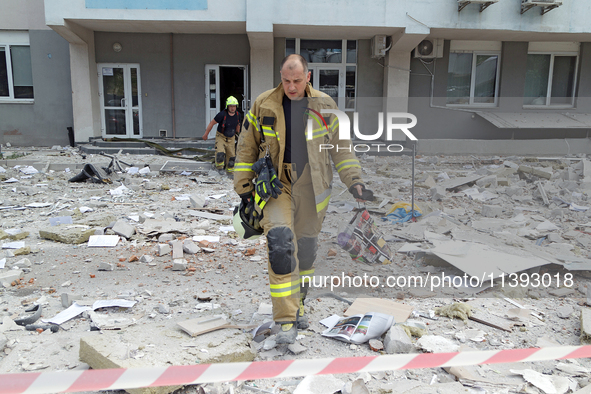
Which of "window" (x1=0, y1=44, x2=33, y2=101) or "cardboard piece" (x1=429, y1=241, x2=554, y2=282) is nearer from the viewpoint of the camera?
"cardboard piece" (x1=429, y1=241, x2=554, y2=282)

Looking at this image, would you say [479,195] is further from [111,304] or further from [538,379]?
[111,304]

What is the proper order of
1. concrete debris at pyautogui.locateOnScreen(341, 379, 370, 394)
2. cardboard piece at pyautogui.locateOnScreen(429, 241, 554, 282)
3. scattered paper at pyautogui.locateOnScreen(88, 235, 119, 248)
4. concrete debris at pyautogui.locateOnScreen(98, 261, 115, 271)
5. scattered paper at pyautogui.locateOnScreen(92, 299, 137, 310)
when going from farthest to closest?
1. scattered paper at pyautogui.locateOnScreen(88, 235, 119, 248)
2. concrete debris at pyautogui.locateOnScreen(98, 261, 115, 271)
3. cardboard piece at pyautogui.locateOnScreen(429, 241, 554, 282)
4. scattered paper at pyautogui.locateOnScreen(92, 299, 137, 310)
5. concrete debris at pyautogui.locateOnScreen(341, 379, 370, 394)

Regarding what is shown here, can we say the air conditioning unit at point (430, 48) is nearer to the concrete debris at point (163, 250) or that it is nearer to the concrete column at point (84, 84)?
the concrete column at point (84, 84)

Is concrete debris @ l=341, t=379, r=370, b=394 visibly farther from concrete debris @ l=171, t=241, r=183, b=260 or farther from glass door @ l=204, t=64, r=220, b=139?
glass door @ l=204, t=64, r=220, b=139

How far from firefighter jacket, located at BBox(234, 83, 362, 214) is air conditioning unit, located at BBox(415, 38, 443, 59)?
39.4 ft

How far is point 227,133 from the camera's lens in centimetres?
961

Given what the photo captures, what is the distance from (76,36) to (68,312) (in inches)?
476

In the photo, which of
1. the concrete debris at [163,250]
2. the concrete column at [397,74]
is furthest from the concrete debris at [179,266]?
the concrete column at [397,74]

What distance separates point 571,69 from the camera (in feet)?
49.3

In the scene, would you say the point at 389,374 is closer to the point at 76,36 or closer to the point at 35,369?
the point at 35,369

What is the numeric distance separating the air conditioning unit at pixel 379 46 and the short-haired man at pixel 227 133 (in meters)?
5.82

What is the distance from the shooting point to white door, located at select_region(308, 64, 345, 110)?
47.2 feet

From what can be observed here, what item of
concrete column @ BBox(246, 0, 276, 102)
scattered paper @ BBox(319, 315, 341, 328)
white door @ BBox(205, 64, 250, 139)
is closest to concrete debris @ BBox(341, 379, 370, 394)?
scattered paper @ BBox(319, 315, 341, 328)

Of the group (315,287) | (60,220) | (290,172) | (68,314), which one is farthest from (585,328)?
(60,220)
